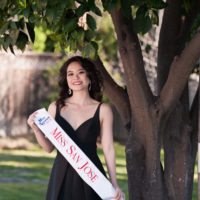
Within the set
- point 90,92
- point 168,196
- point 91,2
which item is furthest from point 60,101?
point 168,196

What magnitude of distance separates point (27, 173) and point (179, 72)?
6.61 m

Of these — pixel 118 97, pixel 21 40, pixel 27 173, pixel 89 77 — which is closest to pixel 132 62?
pixel 118 97

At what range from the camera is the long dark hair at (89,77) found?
4.59m

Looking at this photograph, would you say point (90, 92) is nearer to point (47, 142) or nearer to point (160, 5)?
point (47, 142)

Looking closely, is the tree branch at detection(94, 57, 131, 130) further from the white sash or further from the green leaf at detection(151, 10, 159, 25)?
the white sash

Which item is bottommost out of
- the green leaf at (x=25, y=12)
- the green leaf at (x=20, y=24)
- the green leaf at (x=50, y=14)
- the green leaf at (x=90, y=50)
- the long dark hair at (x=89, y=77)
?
the long dark hair at (x=89, y=77)

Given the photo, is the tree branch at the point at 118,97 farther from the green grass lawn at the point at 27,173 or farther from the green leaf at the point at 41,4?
the green grass lawn at the point at 27,173

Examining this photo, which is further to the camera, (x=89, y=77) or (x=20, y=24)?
(x=89, y=77)

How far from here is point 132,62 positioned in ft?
18.1

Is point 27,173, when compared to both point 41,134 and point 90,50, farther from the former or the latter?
point 90,50

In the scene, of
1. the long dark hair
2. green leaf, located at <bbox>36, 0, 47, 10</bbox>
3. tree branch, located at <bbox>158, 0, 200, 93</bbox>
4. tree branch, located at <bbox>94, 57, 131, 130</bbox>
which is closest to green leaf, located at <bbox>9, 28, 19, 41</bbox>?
green leaf, located at <bbox>36, 0, 47, 10</bbox>

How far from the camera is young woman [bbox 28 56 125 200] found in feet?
14.7

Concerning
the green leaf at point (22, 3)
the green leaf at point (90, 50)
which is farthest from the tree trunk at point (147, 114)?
the green leaf at point (22, 3)

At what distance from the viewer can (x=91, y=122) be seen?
4.51 m
